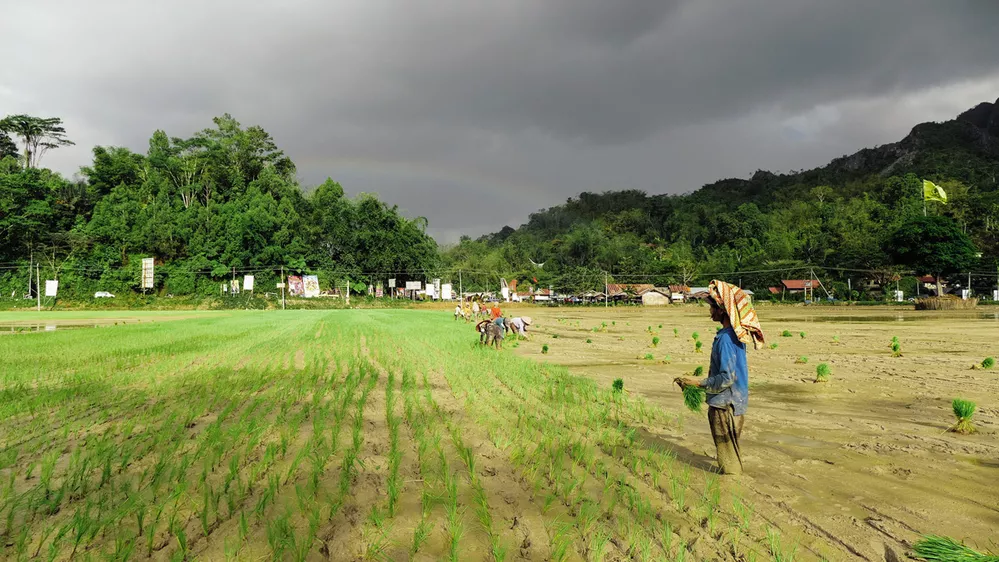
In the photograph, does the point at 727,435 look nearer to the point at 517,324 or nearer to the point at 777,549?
the point at 777,549

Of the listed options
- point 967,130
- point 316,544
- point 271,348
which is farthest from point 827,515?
point 967,130

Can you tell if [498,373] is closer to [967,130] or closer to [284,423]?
[284,423]

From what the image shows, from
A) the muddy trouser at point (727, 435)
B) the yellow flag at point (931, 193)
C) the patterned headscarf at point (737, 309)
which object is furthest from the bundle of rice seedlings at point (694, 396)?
the yellow flag at point (931, 193)

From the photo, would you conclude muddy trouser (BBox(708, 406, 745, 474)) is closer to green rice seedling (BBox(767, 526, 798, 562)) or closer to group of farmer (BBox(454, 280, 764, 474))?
group of farmer (BBox(454, 280, 764, 474))

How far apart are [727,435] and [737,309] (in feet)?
3.92

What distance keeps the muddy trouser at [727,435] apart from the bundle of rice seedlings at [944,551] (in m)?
1.50

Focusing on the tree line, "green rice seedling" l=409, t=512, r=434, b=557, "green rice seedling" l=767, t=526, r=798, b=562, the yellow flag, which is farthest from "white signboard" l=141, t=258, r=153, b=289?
the yellow flag

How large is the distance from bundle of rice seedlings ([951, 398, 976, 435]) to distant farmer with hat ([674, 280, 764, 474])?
3.33m

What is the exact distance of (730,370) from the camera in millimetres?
4621

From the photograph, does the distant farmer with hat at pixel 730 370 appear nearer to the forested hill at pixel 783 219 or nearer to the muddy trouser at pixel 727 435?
the muddy trouser at pixel 727 435

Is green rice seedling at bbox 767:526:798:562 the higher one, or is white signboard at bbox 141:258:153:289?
white signboard at bbox 141:258:153:289

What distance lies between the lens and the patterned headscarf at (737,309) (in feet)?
15.1

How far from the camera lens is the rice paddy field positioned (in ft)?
11.7

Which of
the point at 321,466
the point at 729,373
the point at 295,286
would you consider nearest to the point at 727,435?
the point at 729,373
